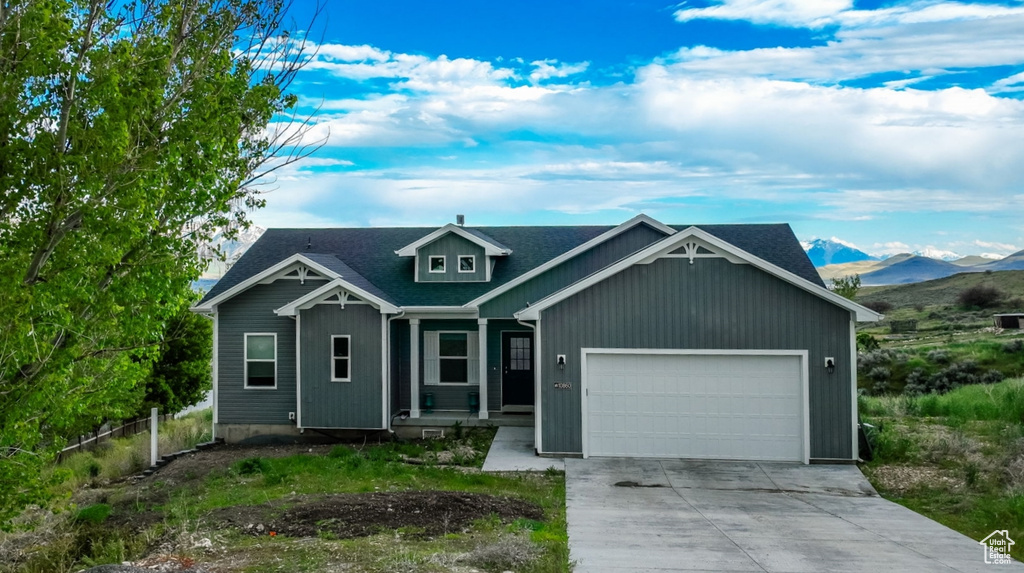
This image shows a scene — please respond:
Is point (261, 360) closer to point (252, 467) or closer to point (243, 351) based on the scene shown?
point (243, 351)

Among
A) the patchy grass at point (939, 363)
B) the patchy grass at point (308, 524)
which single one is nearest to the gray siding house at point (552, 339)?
the patchy grass at point (308, 524)

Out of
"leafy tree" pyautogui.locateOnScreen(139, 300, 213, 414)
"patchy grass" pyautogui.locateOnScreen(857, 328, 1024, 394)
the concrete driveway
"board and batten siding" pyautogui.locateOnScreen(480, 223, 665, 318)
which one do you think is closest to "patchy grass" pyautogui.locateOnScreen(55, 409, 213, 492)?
"leafy tree" pyautogui.locateOnScreen(139, 300, 213, 414)

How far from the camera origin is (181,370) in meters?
22.7

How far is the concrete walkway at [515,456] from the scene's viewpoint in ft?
45.1

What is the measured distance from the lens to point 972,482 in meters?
12.1

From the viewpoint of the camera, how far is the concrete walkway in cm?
1375

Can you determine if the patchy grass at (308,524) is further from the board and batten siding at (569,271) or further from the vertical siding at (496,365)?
the board and batten siding at (569,271)

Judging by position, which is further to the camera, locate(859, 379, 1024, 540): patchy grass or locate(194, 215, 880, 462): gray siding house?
locate(194, 215, 880, 462): gray siding house

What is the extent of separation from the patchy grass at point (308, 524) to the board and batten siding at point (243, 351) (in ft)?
→ 6.58

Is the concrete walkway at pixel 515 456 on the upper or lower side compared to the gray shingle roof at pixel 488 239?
lower

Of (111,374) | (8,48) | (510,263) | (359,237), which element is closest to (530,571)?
(111,374)

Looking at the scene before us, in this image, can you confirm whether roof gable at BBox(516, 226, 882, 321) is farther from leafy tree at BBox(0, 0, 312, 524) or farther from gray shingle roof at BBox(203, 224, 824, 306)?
leafy tree at BBox(0, 0, 312, 524)

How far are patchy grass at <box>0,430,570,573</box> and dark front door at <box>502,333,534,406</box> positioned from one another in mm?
2875

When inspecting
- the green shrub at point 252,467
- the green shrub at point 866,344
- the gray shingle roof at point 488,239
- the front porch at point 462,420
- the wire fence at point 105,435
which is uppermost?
the gray shingle roof at point 488,239
